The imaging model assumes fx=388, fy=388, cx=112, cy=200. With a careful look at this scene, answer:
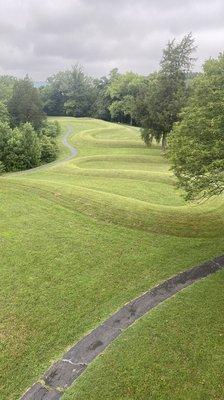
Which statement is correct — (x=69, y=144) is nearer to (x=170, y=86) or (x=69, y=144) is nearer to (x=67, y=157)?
(x=67, y=157)

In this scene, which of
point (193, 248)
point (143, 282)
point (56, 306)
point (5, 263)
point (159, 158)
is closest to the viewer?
point (56, 306)

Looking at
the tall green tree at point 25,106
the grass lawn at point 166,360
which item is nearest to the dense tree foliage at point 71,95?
the tall green tree at point 25,106

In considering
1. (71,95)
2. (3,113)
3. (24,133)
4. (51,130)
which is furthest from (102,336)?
(71,95)

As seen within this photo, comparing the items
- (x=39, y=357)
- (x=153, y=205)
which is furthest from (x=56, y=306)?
(x=153, y=205)

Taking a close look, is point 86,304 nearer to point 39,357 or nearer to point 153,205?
point 39,357

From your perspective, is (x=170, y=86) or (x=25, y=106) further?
(x=25, y=106)

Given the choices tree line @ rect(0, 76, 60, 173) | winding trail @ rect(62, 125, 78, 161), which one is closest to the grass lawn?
tree line @ rect(0, 76, 60, 173)

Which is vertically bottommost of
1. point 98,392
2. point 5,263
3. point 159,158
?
point 98,392
